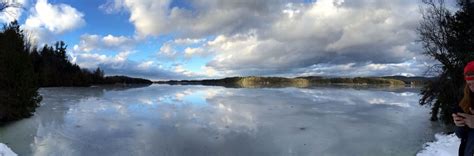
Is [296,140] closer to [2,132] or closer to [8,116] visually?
[2,132]

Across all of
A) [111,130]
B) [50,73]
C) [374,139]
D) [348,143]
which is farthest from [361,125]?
[50,73]

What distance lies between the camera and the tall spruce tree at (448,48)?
1327 centimetres

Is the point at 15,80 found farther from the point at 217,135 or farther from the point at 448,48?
the point at 448,48

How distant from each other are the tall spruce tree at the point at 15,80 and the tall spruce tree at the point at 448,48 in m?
16.9

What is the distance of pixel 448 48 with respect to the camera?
46.6 feet

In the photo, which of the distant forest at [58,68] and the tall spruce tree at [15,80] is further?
the distant forest at [58,68]

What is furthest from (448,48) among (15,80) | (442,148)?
(15,80)

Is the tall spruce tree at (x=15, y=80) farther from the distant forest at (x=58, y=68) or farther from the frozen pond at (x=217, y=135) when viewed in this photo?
the distant forest at (x=58, y=68)

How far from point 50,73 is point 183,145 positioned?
65.4 meters

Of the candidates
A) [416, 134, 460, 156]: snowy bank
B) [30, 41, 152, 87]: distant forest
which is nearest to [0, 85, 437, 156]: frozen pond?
[416, 134, 460, 156]: snowy bank

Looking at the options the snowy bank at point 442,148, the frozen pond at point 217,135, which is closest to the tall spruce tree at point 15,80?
the frozen pond at point 217,135

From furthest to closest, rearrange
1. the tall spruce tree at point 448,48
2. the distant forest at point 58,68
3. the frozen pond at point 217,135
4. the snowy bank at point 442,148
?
the distant forest at point 58,68 → the tall spruce tree at point 448,48 → the frozen pond at point 217,135 → the snowy bank at point 442,148

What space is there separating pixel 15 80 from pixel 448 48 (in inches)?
707

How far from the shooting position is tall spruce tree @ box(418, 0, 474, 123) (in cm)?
1327
